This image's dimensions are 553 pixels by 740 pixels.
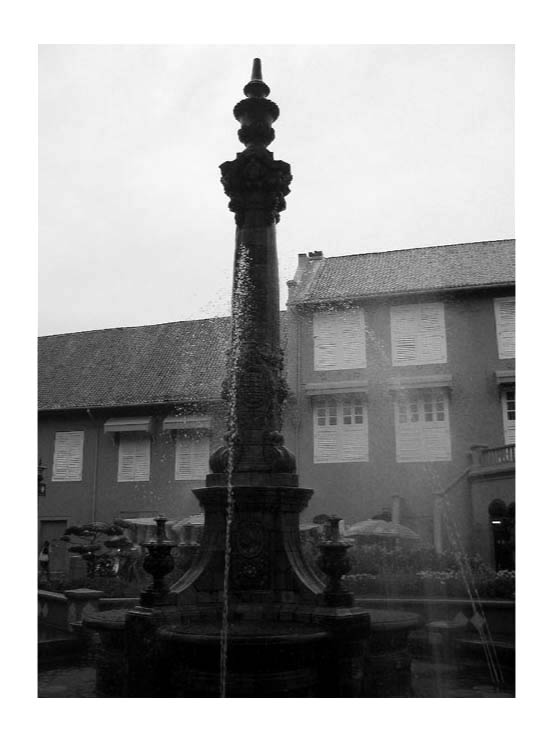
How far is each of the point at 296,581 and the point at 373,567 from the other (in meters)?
7.50

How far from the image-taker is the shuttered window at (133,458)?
20703 mm

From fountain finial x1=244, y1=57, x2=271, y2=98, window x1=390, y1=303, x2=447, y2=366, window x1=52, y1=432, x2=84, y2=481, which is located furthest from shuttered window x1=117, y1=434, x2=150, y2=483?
fountain finial x1=244, y1=57, x2=271, y2=98

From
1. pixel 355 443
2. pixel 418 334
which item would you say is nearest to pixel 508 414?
pixel 418 334

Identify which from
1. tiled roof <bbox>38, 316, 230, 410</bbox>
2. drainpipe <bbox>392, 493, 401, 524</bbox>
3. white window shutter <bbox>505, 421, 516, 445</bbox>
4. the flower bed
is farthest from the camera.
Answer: tiled roof <bbox>38, 316, 230, 410</bbox>

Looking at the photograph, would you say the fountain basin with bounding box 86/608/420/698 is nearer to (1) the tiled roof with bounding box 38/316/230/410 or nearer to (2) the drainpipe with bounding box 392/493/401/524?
(2) the drainpipe with bounding box 392/493/401/524

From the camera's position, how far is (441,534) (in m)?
17.6

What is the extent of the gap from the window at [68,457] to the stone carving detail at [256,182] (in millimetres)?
14816

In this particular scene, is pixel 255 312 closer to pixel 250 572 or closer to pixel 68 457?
pixel 250 572

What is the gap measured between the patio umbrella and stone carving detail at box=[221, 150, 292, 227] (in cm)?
930

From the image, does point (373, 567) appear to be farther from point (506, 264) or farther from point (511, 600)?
point (506, 264)

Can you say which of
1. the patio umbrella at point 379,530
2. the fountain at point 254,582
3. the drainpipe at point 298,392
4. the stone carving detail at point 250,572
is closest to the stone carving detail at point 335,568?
the fountain at point 254,582

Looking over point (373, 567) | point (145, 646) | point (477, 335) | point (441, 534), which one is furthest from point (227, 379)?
point (477, 335)

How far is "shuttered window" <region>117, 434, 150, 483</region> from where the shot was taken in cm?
2070

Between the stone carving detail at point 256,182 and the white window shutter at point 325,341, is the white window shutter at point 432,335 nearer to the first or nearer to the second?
the white window shutter at point 325,341
